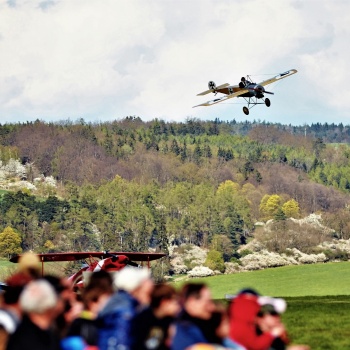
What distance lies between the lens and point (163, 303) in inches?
375

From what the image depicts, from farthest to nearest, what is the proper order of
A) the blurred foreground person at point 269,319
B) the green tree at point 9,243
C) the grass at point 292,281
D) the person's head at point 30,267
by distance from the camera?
1. the green tree at point 9,243
2. the grass at point 292,281
3. the blurred foreground person at point 269,319
4. the person's head at point 30,267

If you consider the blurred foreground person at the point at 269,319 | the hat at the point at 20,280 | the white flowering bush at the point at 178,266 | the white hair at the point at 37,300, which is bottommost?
the white flowering bush at the point at 178,266

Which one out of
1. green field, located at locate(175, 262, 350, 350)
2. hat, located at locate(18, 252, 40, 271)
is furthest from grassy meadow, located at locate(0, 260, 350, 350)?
hat, located at locate(18, 252, 40, 271)

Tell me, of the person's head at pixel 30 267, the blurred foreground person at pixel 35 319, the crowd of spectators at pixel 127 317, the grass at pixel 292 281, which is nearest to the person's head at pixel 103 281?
the crowd of spectators at pixel 127 317

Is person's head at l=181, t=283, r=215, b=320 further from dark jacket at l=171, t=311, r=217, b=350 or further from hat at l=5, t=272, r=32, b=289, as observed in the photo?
hat at l=5, t=272, r=32, b=289

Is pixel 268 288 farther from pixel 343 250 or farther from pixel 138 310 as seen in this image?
pixel 138 310

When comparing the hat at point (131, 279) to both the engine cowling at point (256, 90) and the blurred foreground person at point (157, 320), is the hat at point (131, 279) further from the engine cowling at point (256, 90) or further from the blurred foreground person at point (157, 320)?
the engine cowling at point (256, 90)

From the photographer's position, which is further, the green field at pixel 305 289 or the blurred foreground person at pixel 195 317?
the green field at pixel 305 289

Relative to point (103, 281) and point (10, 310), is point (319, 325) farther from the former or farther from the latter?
point (10, 310)

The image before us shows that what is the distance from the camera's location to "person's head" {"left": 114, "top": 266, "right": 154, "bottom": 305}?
966 cm

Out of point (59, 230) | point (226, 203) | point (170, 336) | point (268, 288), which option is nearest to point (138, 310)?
point (170, 336)

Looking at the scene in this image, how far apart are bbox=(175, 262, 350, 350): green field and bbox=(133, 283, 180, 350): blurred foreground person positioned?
10.3 m

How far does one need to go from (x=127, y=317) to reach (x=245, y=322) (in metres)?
1.40

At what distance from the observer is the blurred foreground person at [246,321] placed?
9.88 meters
